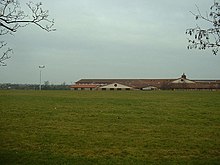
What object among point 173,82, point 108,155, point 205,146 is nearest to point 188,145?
point 205,146

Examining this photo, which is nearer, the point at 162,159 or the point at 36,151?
the point at 162,159

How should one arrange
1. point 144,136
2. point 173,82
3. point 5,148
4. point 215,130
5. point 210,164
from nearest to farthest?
point 210,164 → point 5,148 → point 144,136 → point 215,130 → point 173,82

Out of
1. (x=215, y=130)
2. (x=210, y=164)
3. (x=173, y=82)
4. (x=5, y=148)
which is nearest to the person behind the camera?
(x=210, y=164)

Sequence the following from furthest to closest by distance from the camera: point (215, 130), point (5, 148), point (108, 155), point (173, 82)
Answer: point (173, 82) < point (215, 130) < point (5, 148) < point (108, 155)

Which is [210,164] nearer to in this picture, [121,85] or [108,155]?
[108,155]

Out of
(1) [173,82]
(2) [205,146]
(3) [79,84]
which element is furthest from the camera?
(3) [79,84]

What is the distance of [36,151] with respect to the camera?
451 inches

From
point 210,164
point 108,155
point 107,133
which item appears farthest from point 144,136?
point 210,164

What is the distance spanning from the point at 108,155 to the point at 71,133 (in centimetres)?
500

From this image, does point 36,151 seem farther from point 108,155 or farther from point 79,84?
point 79,84

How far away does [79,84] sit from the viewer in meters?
171

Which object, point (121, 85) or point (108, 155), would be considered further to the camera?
point (121, 85)

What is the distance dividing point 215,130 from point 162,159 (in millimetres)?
7761

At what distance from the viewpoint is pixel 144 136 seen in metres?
15.1
